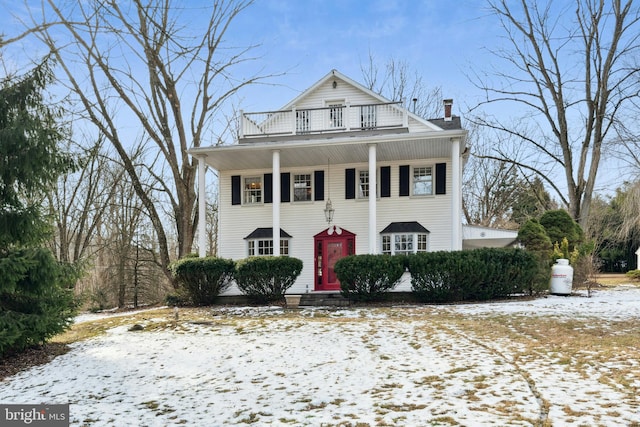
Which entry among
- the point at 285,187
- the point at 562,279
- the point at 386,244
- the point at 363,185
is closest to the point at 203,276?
the point at 285,187

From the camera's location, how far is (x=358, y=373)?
5629mm

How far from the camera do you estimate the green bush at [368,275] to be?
12179mm

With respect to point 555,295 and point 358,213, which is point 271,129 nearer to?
point 358,213

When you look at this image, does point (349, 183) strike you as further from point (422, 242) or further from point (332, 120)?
point (422, 242)

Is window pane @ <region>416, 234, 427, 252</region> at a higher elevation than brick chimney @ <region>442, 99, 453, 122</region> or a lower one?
lower

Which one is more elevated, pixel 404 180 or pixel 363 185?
pixel 404 180

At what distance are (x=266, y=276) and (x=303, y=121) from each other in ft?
20.6

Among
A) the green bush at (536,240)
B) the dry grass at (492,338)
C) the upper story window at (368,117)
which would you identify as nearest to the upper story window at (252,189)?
the upper story window at (368,117)

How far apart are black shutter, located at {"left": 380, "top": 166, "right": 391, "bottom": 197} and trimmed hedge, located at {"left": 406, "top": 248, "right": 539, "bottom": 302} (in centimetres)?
366

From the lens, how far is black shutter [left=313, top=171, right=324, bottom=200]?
15.9m

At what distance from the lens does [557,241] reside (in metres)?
16.3

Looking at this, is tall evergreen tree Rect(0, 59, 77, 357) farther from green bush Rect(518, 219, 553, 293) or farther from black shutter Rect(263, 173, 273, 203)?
green bush Rect(518, 219, 553, 293)

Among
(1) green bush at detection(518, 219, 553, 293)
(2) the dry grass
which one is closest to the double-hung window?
(1) green bush at detection(518, 219, 553, 293)

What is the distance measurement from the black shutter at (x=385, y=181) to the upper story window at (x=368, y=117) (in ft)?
5.07
